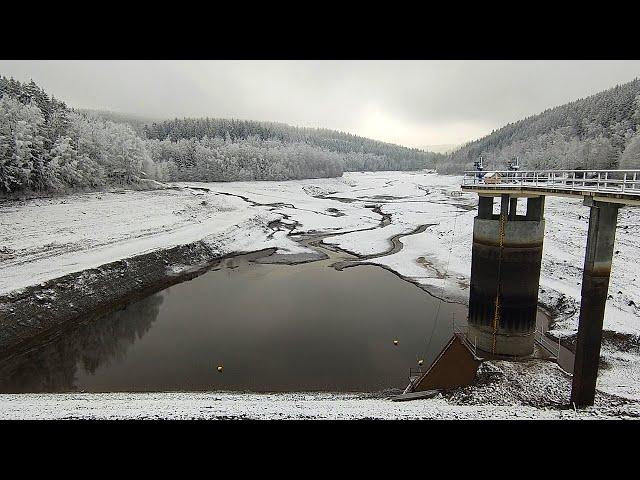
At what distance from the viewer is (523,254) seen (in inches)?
688

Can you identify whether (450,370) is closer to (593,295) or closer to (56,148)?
(593,295)

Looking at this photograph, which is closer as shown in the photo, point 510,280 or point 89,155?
point 510,280

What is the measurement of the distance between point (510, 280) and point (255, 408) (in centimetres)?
1289

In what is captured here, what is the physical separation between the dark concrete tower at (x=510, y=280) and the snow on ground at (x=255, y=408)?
18.4 ft

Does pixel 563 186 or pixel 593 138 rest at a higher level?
pixel 593 138

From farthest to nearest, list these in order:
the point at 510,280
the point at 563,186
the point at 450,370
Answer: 1. the point at 510,280
2. the point at 563,186
3. the point at 450,370

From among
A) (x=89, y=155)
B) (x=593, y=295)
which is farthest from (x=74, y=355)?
(x=89, y=155)

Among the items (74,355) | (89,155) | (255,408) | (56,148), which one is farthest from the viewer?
(89,155)

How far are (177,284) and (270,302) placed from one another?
8389 millimetres

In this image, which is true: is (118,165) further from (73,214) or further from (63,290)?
(63,290)

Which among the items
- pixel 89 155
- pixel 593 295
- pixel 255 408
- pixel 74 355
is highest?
pixel 89 155

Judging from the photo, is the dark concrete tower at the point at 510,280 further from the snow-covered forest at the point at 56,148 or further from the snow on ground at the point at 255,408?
the snow-covered forest at the point at 56,148

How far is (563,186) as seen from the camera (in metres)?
15.6

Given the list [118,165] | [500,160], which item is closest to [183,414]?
[118,165]
